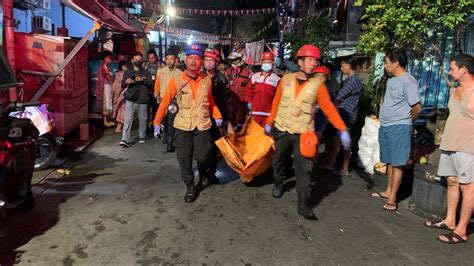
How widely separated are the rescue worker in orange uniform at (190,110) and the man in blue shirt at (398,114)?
93.1 inches

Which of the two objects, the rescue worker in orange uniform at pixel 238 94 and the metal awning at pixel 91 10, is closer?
the rescue worker in orange uniform at pixel 238 94

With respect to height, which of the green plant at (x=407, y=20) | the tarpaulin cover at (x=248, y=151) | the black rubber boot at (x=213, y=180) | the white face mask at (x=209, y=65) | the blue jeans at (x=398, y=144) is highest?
the green plant at (x=407, y=20)

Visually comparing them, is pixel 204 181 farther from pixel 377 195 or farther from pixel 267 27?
pixel 267 27

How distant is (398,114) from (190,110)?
2.67m

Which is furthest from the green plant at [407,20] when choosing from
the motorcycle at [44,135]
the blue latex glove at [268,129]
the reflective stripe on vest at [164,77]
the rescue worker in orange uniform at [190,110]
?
the motorcycle at [44,135]

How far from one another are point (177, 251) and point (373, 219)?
250 centimetres

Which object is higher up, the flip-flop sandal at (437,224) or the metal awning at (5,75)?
the metal awning at (5,75)

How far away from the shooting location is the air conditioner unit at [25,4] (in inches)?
578

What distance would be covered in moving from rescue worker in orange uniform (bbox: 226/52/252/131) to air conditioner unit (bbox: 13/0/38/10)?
33.1 ft

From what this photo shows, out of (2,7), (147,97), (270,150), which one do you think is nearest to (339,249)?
(270,150)

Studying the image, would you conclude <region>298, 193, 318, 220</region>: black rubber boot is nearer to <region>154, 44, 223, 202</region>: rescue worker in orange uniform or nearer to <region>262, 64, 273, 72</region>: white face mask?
<region>154, 44, 223, 202</region>: rescue worker in orange uniform

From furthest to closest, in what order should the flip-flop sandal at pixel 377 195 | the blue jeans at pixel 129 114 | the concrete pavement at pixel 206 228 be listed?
the blue jeans at pixel 129 114, the flip-flop sandal at pixel 377 195, the concrete pavement at pixel 206 228

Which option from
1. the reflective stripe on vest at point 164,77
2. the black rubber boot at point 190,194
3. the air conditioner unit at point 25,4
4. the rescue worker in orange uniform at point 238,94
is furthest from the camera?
the air conditioner unit at point 25,4

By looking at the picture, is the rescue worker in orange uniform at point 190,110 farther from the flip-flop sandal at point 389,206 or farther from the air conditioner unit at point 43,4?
the air conditioner unit at point 43,4
